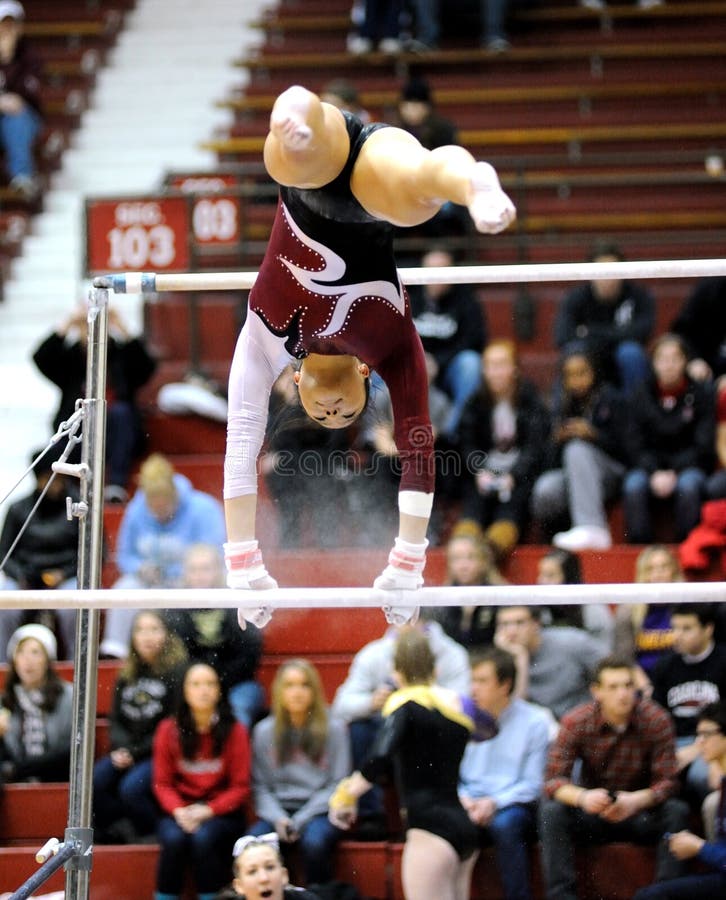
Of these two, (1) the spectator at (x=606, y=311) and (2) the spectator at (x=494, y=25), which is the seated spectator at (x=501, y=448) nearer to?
(1) the spectator at (x=606, y=311)

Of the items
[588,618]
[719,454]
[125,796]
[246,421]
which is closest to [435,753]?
[588,618]

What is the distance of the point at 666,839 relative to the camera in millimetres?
4969

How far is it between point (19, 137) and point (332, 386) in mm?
4975

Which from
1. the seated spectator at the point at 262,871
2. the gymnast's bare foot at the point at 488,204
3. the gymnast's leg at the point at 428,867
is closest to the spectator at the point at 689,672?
the gymnast's leg at the point at 428,867

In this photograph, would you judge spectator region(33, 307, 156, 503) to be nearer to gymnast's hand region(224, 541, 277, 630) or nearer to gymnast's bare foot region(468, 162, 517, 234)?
gymnast's hand region(224, 541, 277, 630)

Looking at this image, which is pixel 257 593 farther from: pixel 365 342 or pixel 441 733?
pixel 441 733

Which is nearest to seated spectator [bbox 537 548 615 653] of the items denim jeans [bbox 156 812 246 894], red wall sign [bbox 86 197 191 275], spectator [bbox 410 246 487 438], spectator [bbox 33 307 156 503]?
spectator [bbox 410 246 487 438]

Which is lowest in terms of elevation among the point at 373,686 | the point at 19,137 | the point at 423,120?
the point at 373,686

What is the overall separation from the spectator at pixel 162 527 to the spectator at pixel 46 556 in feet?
1.85

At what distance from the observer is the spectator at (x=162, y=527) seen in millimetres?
4840

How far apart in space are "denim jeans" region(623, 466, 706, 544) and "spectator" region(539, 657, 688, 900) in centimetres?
46

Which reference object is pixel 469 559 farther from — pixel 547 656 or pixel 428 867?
pixel 428 867

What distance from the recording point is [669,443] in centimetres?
527

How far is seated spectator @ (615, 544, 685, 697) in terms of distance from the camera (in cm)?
515
